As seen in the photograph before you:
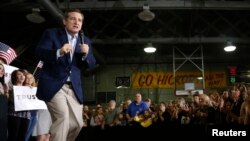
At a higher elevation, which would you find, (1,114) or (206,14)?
(206,14)

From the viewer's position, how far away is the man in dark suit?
2656 millimetres

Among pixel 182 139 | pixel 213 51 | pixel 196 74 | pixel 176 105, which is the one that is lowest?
pixel 182 139

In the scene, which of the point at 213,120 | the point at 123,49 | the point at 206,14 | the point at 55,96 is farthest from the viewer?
the point at 123,49

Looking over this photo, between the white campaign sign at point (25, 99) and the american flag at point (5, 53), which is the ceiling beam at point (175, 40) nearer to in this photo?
the american flag at point (5, 53)

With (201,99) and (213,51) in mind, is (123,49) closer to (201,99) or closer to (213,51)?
(213,51)

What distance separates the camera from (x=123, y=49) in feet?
55.6

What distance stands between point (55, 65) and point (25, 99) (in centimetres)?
250

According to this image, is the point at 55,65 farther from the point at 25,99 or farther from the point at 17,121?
the point at 25,99

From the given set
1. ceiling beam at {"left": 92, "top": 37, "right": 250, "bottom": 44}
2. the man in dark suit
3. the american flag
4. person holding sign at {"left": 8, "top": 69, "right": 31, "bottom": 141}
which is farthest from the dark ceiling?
the man in dark suit

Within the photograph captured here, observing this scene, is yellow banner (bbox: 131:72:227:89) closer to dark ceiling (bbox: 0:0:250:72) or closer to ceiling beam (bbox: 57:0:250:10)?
dark ceiling (bbox: 0:0:250:72)

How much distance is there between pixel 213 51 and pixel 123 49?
177 inches

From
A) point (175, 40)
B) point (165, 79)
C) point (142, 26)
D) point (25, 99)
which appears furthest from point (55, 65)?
point (165, 79)

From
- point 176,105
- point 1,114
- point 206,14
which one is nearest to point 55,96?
point 1,114

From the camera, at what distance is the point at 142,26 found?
1236cm
